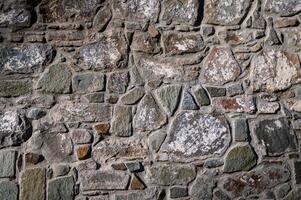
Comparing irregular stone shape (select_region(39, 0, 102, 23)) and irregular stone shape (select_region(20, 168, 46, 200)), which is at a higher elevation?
irregular stone shape (select_region(39, 0, 102, 23))

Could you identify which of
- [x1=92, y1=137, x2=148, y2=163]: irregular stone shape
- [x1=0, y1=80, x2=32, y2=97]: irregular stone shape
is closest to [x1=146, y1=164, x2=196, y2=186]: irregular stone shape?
[x1=92, y1=137, x2=148, y2=163]: irregular stone shape

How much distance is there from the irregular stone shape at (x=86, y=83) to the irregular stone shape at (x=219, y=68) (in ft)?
2.23

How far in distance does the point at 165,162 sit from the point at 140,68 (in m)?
0.63

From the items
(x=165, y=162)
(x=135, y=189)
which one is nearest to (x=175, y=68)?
(x=165, y=162)

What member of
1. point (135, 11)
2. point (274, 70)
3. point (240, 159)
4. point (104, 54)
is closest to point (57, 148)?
point (104, 54)

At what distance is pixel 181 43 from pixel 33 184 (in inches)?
51.4

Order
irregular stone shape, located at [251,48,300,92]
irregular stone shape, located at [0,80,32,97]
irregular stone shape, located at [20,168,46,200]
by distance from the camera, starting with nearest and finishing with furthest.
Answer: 1. irregular stone shape, located at [20,168,46,200]
2. irregular stone shape, located at [0,80,32,97]
3. irregular stone shape, located at [251,48,300,92]

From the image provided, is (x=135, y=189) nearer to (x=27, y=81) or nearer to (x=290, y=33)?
(x=27, y=81)

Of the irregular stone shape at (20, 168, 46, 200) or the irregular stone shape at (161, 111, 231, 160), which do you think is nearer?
the irregular stone shape at (20, 168, 46, 200)

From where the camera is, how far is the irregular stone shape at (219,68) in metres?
2.77

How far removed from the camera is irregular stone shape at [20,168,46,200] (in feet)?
8.43

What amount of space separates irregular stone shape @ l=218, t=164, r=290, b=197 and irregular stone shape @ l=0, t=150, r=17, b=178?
1.29 meters

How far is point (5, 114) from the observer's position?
2645mm

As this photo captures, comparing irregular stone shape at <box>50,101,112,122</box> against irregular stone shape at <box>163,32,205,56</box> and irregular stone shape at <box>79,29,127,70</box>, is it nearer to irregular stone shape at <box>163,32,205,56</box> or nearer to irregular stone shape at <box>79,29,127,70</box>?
irregular stone shape at <box>79,29,127,70</box>
